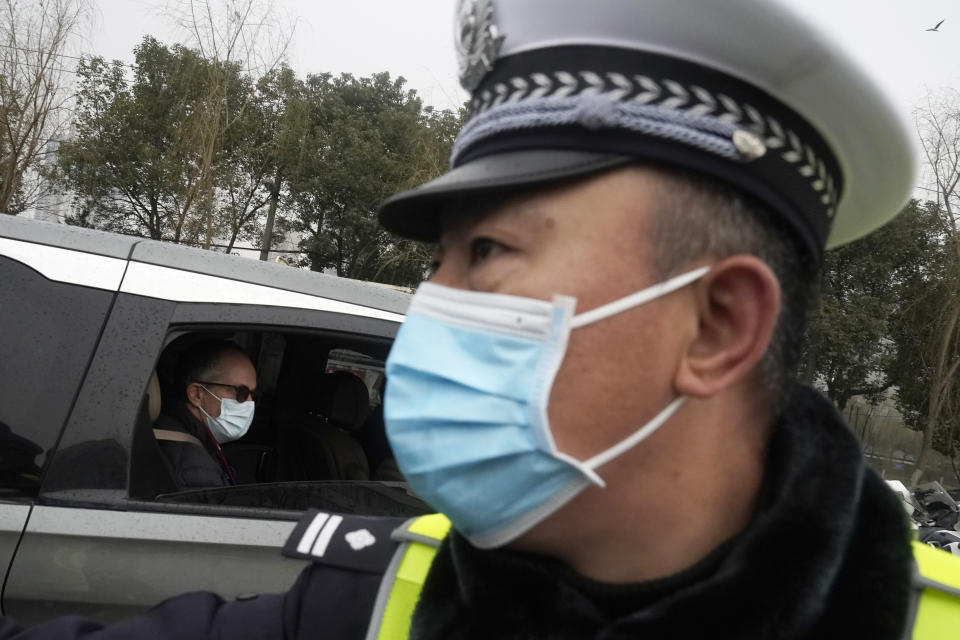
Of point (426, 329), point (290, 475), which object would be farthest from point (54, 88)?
point (426, 329)

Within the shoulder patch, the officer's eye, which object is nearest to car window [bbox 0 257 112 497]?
the shoulder patch

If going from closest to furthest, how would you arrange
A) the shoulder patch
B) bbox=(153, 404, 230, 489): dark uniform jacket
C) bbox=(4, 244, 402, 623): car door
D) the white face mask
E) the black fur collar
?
the black fur collar
the shoulder patch
bbox=(4, 244, 402, 623): car door
bbox=(153, 404, 230, 489): dark uniform jacket
the white face mask

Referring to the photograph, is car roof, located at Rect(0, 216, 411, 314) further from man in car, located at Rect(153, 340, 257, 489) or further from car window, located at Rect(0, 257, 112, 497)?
man in car, located at Rect(153, 340, 257, 489)

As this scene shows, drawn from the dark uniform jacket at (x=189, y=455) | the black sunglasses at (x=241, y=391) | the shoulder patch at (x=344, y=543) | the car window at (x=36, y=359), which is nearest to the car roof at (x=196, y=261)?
the car window at (x=36, y=359)

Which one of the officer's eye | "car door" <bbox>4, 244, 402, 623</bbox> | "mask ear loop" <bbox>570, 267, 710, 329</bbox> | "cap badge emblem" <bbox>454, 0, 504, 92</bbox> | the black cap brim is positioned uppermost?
"cap badge emblem" <bbox>454, 0, 504, 92</bbox>

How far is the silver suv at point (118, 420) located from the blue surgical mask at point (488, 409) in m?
1.19

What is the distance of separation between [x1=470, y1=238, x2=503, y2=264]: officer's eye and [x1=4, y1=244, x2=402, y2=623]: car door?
1.27 m

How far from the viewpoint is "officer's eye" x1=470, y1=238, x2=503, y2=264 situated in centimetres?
118

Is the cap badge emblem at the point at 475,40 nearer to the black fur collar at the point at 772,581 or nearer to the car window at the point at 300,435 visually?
the black fur collar at the point at 772,581

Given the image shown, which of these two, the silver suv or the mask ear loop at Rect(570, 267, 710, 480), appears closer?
the mask ear loop at Rect(570, 267, 710, 480)

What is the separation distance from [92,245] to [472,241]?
149 centimetres

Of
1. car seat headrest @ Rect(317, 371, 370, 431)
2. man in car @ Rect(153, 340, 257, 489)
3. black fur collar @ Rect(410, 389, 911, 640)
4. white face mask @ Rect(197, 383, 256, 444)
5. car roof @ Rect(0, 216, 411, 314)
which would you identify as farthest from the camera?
car seat headrest @ Rect(317, 371, 370, 431)

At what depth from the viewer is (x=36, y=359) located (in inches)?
83.4

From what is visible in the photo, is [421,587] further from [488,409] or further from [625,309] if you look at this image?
[625,309]
